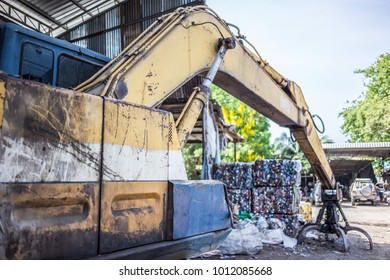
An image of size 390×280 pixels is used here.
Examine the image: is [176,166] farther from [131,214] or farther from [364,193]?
[364,193]

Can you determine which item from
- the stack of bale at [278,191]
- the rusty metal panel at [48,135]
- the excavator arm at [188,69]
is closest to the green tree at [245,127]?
the stack of bale at [278,191]

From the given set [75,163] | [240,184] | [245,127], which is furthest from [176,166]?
[245,127]

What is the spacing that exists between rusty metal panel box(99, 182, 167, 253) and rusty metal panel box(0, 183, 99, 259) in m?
0.07

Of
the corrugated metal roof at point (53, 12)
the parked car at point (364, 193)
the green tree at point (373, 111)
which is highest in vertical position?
the corrugated metal roof at point (53, 12)

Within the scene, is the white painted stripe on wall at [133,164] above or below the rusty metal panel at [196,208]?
above

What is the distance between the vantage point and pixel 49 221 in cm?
161

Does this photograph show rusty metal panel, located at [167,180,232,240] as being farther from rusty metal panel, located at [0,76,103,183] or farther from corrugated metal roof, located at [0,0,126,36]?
corrugated metal roof, located at [0,0,126,36]

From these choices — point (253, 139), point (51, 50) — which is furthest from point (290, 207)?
point (253, 139)

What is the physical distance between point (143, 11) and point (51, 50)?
28.3ft

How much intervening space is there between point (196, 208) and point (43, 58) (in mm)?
1982

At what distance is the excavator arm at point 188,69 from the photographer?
8.62 feet

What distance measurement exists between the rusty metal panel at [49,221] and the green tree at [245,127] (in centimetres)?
1830

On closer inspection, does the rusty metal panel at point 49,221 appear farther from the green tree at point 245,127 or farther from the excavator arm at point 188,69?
the green tree at point 245,127

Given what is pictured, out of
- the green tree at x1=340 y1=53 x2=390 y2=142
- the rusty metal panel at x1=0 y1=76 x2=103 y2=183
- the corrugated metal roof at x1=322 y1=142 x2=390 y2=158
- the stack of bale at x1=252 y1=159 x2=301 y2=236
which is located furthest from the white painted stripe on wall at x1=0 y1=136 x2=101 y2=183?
the corrugated metal roof at x1=322 y1=142 x2=390 y2=158
